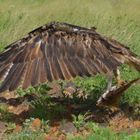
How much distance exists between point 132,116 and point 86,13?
780cm

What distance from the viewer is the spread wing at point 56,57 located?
777 centimetres

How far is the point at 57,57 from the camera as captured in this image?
804 cm

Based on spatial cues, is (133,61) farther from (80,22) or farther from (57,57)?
(80,22)

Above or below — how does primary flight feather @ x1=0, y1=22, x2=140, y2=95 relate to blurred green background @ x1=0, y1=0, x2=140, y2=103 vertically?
below

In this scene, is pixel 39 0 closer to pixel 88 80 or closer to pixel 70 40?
pixel 88 80

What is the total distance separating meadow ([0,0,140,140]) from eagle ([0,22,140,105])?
65cm

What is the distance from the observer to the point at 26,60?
7992 mm

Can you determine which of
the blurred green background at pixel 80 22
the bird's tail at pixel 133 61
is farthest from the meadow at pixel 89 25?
the bird's tail at pixel 133 61

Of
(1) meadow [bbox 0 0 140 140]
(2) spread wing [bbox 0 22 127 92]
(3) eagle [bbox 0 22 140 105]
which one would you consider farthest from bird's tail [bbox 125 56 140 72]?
(1) meadow [bbox 0 0 140 140]

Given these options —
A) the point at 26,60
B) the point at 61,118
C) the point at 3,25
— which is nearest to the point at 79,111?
the point at 61,118

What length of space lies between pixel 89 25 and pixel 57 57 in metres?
6.81

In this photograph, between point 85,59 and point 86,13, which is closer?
point 85,59

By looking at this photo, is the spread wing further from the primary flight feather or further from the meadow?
the meadow

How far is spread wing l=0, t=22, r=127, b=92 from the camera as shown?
7766 millimetres
